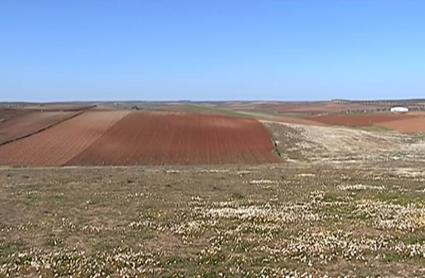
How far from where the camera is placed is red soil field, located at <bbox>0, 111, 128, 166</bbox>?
59.5m

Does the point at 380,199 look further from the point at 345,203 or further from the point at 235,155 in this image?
the point at 235,155

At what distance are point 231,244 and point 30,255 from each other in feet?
22.0

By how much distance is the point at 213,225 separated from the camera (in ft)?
76.4

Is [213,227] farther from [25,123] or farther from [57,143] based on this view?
[25,123]

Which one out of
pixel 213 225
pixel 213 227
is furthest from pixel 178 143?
pixel 213 227

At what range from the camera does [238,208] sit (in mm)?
27750

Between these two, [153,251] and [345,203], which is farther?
[345,203]

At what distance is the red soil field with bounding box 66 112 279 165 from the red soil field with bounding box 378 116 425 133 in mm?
32348

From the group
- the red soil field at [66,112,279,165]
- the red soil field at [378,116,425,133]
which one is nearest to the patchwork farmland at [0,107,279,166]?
the red soil field at [66,112,279,165]

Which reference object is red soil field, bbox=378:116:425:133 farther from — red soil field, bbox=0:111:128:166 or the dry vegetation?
the dry vegetation

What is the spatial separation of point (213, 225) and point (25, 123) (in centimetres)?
6876

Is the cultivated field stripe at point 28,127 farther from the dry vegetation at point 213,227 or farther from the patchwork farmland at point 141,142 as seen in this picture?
the dry vegetation at point 213,227

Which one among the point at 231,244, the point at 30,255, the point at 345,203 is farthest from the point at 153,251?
the point at 345,203

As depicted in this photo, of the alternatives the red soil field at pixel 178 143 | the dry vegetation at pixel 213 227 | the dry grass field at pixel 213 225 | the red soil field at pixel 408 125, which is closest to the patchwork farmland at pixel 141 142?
the red soil field at pixel 178 143
